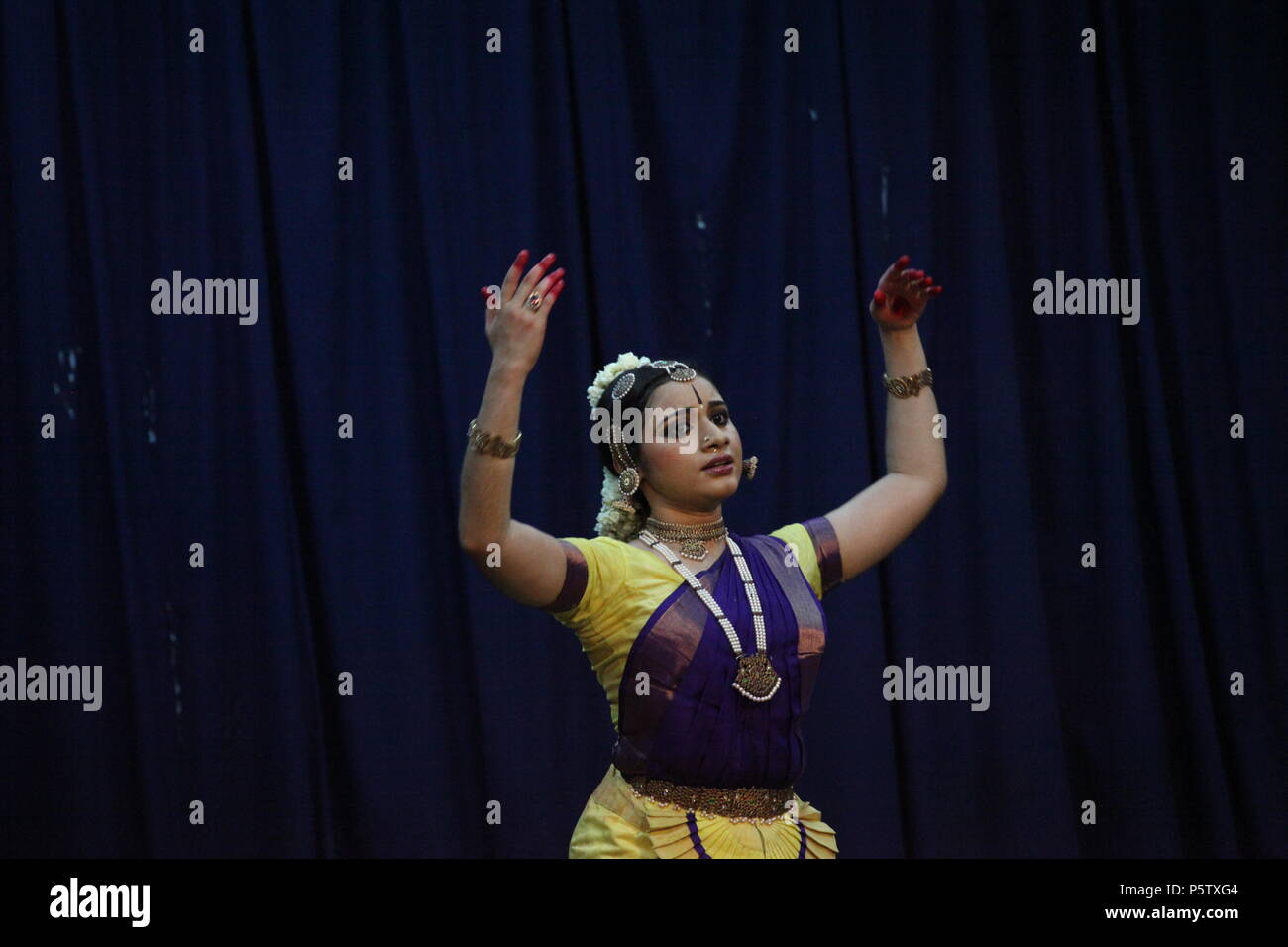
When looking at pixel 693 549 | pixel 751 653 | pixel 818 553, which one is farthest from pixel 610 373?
pixel 751 653

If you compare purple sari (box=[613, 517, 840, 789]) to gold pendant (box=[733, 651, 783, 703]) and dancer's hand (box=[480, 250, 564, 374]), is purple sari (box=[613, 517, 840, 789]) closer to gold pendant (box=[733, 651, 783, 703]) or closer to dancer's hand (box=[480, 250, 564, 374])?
gold pendant (box=[733, 651, 783, 703])

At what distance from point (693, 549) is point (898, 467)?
1.39 feet

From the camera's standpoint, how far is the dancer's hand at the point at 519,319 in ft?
6.77

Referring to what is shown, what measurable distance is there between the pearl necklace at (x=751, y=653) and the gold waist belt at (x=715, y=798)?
151 mm

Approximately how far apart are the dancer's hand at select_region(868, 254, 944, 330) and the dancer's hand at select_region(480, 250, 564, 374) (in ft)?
2.02

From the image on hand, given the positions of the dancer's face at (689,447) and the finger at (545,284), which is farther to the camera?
the dancer's face at (689,447)

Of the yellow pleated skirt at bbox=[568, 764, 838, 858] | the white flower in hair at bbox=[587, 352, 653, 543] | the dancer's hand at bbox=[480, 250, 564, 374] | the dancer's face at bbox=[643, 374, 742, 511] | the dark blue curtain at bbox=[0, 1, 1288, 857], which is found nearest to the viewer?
the dancer's hand at bbox=[480, 250, 564, 374]

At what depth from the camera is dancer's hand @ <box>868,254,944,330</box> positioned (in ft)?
7.89

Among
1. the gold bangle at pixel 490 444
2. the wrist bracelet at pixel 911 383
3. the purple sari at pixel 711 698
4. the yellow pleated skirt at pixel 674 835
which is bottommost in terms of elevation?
the yellow pleated skirt at pixel 674 835

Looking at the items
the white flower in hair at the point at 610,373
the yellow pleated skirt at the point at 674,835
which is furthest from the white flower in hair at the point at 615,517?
the yellow pleated skirt at the point at 674,835

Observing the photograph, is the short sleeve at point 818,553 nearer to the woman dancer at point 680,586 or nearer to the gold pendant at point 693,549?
the woman dancer at point 680,586

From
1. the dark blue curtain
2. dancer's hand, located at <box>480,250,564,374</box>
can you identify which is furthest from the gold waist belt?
the dark blue curtain

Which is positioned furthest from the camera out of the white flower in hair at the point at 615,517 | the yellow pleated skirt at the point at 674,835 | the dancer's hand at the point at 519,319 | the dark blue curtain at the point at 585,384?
the dark blue curtain at the point at 585,384

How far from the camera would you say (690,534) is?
7.87 feet
